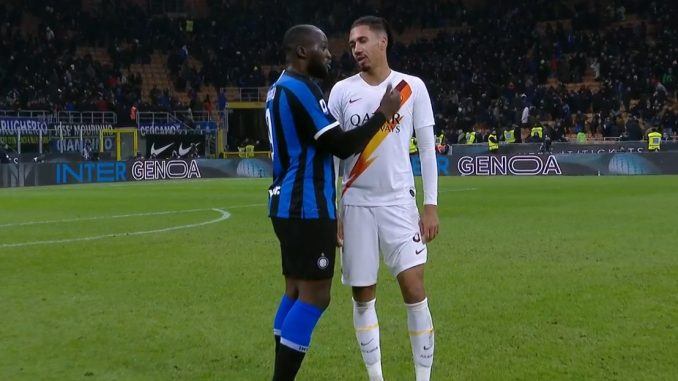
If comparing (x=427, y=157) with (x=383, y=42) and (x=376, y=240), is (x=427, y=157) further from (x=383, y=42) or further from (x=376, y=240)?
(x=383, y=42)

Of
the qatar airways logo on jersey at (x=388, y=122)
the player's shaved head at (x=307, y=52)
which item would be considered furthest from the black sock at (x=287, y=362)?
the player's shaved head at (x=307, y=52)

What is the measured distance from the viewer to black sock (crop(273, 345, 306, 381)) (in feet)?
17.4

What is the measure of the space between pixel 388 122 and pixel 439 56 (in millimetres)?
45963

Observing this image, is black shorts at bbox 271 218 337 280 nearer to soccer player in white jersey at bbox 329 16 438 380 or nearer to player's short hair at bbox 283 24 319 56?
soccer player in white jersey at bbox 329 16 438 380

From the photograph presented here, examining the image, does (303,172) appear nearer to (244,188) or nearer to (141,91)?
(244,188)

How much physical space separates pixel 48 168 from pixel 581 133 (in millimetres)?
20560

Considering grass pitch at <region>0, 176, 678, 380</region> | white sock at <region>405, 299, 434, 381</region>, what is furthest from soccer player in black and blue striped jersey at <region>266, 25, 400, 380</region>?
grass pitch at <region>0, 176, 678, 380</region>

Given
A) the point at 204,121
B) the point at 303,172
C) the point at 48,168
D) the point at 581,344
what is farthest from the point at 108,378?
the point at 204,121

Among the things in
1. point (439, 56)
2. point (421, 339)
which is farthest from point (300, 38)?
point (439, 56)

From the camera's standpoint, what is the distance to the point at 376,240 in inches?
221

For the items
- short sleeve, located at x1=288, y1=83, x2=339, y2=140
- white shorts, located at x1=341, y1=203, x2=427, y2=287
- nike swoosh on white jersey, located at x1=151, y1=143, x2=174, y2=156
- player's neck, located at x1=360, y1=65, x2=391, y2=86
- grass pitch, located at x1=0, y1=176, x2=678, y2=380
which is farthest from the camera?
nike swoosh on white jersey, located at x1=151, y1=143, x2=174, y2=156

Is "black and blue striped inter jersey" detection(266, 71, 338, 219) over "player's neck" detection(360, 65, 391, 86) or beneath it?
beneath

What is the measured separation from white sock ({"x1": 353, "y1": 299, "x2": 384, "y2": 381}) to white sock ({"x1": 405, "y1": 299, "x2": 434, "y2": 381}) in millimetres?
223

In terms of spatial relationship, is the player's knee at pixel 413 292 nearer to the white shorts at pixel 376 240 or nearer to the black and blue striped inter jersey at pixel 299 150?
the white shorts at pixel 376 240
